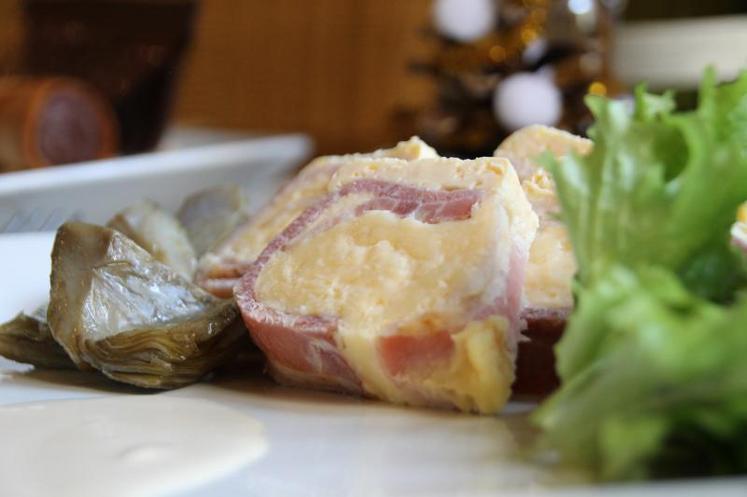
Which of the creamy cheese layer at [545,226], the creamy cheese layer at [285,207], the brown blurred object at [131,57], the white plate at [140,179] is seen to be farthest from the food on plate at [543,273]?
the brown blurred object at [131,57]

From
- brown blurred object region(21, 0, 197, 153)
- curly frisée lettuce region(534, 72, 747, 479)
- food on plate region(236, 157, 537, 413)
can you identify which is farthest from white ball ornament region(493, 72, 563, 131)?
curly frisée lettuce region(534, 72, 747, 479)

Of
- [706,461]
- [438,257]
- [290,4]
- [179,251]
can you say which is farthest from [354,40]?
[706,461]

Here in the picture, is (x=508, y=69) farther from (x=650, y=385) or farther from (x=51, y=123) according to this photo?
(x=650, y=385)

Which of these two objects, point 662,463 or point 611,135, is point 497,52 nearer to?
point 611,135

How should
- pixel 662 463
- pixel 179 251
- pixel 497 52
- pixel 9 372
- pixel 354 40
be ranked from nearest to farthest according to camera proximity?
pixel 662 463 → pixel 9 372 → pixel 179 251 → pixel 497 52 → pixel 354 40

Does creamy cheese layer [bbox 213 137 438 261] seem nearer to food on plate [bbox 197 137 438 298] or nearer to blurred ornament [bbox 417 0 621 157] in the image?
food on plate [bbox 197 137 438 298]

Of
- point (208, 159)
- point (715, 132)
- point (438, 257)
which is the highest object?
point (715, 132)
